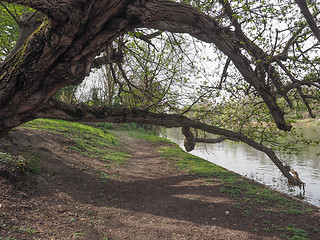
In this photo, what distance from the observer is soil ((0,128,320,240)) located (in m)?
3.41

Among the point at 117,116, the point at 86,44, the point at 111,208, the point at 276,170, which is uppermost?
the point at 86,44

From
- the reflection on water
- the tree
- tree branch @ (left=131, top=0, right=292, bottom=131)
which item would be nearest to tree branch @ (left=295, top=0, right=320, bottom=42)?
the tree

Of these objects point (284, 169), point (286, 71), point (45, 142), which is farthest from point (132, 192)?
point (284, 169)

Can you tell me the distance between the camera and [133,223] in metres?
3.95

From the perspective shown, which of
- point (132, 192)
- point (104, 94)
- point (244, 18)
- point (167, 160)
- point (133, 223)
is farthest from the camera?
point (104, 94)

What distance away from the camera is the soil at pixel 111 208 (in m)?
3.41

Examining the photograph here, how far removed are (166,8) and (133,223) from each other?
151 inches

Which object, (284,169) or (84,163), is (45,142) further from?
(284,169)

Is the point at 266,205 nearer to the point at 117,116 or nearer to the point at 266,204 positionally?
the point at 266,204

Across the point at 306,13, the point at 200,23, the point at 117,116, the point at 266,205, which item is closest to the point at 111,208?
the point at 117,116

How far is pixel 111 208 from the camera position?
4.53m

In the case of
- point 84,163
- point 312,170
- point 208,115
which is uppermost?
point 208,115

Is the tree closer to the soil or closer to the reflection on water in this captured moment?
the soil

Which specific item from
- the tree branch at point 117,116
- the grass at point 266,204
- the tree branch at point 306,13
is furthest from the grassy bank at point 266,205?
the tree branch at point 306,13
